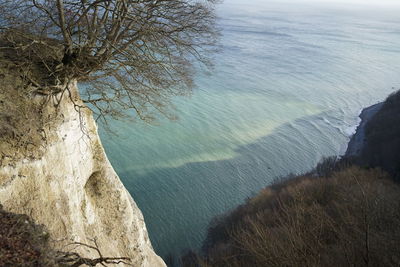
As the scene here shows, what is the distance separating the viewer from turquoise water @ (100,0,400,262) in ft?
70.9

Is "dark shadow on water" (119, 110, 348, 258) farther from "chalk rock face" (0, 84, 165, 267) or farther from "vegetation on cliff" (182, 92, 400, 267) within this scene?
"chalk rock face" (0, 84, 165, 267)

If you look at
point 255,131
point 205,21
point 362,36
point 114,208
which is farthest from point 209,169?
point 362,36

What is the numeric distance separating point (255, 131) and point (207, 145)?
655 centimetres

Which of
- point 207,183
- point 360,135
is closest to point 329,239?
point 207,183

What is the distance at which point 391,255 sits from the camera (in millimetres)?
7371

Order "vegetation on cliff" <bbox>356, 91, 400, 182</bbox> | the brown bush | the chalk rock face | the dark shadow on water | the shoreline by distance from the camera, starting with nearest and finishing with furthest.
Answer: the chalk rock face, the brown bush, the dark shadow on water, "vegetation on cliff" <bbox>356, 91, 400, 182</bbox>, the shoreline

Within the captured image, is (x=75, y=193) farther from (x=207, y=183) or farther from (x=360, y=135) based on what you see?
(x=360, y=135)

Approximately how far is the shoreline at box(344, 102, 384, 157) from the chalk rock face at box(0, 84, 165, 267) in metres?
25.2

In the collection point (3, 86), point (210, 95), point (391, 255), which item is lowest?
point (391, 255)

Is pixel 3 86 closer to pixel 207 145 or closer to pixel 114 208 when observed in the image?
pixel 114 208

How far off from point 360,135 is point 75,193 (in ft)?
106

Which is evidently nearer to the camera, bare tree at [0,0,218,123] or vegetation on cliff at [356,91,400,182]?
bare tree at [0,0,218,123]

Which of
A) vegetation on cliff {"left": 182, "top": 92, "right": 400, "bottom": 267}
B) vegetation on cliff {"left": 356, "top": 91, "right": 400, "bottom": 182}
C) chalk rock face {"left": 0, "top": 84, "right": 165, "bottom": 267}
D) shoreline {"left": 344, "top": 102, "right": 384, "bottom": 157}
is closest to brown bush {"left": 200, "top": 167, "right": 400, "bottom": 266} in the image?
vegetation on cliff {"left": 182, "top": 92, "right": 400, "bottom": 267}

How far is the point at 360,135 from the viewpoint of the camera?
3284cm
